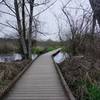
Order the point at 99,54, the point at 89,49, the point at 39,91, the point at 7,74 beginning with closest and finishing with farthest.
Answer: the point at 39,91
the point at 7,74
the point at 99,54
the point at 89,49

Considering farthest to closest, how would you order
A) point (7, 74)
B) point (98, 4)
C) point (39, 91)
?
point (7, 74)
point (39, 91)
point (98, 4)

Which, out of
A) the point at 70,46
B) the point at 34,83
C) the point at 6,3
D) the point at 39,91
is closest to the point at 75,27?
→ the point at 70,46

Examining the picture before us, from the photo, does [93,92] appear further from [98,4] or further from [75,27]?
[75,27]

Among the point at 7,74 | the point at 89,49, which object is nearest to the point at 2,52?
the point at 89,49

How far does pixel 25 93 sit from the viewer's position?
25.7ft

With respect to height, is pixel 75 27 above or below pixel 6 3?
below

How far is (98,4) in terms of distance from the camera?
7520mm

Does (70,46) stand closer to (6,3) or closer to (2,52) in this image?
(6,3)

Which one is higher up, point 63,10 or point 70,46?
point 63,10

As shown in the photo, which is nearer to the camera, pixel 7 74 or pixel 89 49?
pixel 7 74

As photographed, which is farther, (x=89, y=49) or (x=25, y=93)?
(x=89, y=49)

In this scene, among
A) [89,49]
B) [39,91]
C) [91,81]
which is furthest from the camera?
[89,49]

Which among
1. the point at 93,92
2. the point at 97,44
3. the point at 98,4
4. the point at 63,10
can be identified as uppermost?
the point at 63,10

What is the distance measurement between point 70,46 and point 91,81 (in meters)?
10.5
